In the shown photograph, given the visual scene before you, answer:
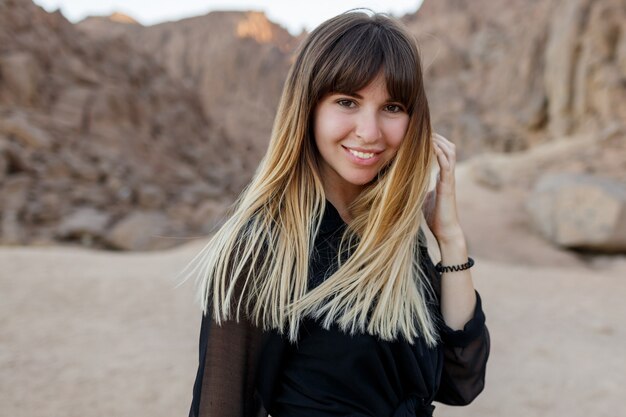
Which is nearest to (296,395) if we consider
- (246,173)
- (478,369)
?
(478,369)

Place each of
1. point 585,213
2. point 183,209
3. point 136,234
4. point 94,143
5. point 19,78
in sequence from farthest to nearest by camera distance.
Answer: point 94,143 → point 19,78 → point 183,209 → point 136,234 → point 585,213

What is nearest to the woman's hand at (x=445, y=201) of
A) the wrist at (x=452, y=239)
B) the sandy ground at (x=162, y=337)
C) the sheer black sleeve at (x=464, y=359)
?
the wrist at (x=452, y=239)

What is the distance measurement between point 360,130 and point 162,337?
4.00 metres

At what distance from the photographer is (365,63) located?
1.40 m

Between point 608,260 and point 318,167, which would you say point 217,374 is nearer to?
point 318,167

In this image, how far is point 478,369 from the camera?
169 centimetres

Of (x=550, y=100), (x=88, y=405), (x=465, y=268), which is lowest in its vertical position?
(x=88, y=405)

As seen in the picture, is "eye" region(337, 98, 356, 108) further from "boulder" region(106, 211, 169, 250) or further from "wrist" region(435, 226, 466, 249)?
"boulder" region(106, 211, 169, 250)

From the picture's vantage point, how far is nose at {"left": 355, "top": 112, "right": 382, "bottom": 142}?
4.69ft

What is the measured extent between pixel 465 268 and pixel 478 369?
0.33 metres

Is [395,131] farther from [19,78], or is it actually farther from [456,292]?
[19,78]

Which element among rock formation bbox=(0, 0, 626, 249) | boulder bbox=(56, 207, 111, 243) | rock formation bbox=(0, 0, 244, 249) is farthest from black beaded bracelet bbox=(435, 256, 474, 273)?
boulder bbox=(56, 207, 111, 243)

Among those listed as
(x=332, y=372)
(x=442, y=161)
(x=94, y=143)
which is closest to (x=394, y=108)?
(x=442, y=161)

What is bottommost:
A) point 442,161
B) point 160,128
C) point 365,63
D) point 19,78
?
point 442,161
